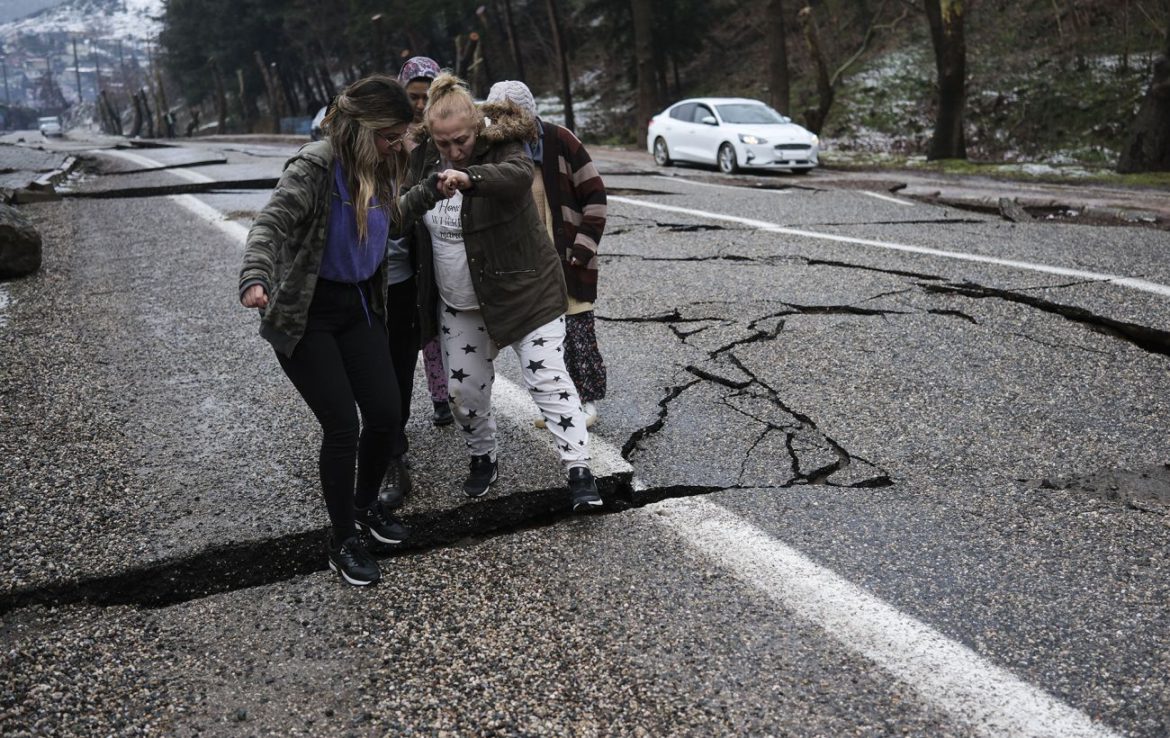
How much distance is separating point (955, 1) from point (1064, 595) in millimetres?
17345

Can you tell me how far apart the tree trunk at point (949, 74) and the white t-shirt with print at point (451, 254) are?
16826 millimetres

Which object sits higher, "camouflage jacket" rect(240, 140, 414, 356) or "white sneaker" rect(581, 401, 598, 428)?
"camouflage jacket" rect(240, 140, 414, 356)

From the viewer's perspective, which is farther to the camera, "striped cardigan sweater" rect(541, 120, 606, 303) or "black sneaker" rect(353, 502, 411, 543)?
"striped cardigan sweater" rect(541, 120, 606, 303)

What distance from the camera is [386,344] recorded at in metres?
3.05

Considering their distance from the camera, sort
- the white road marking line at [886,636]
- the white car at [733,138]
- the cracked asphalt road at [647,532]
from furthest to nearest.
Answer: the white car at [733,138], the cracked asphalt road at [647,532], the white road marking line at [886,636]

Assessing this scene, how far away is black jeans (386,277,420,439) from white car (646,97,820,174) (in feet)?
43.9

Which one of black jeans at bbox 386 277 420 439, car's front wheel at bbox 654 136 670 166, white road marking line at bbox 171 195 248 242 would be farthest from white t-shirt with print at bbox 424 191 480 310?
car's front wheel at bbox 654 136 670 166


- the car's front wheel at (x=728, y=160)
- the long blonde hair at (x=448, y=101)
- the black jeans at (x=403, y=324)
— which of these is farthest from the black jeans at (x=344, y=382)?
the car's front wheel at (x=728, y=160)

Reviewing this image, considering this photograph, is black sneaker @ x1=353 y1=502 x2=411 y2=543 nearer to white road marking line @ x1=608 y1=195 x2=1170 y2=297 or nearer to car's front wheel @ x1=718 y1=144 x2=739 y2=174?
white road marking line @ x1=608 y1=195 x2=1170 y2=297

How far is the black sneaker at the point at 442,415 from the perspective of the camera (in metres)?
4.27

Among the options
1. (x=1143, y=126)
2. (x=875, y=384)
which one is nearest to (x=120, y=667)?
(x=875, y=384)

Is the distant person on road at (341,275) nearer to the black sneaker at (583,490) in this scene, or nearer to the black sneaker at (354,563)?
the black sneaker at (354,563)

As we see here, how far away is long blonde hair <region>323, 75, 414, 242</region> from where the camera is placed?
2.73 m

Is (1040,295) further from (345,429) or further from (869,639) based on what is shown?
(345,429)
